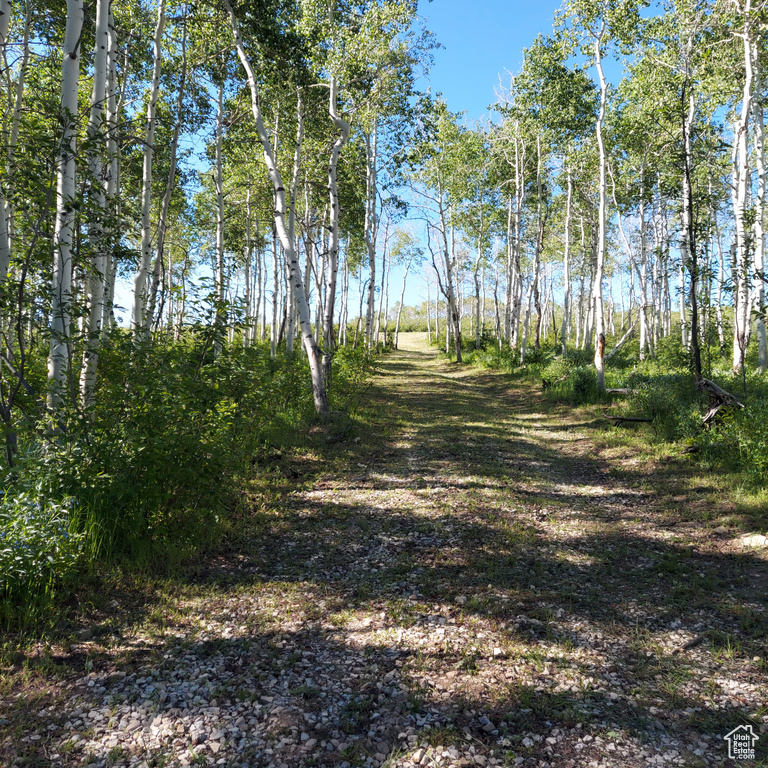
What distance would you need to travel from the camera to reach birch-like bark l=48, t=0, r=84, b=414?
4.25 metres

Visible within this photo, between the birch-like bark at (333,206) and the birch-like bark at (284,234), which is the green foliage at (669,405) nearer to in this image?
the birch-like bark at (284,234)

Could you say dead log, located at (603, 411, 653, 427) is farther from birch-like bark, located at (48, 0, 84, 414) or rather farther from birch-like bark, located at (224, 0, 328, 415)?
birch-like bark, located at (48, 0, 84, 414)

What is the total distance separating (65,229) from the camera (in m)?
4.64

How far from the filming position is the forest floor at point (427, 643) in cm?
252

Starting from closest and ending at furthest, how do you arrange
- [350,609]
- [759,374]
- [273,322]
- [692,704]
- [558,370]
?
[692,704], [350,609], [759,374], [558,370], [273,322]

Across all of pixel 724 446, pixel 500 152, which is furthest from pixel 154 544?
pixel 500 152

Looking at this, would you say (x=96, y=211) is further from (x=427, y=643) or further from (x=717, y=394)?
(x=717, y=394)

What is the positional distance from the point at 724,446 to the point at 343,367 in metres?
11.5

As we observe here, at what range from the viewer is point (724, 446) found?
714 cm

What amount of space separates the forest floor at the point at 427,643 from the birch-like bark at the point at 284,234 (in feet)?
14.2

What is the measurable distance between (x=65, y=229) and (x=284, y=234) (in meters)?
5.65

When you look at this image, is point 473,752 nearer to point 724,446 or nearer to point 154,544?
point 154,544

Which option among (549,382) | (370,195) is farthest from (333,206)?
(549,382)

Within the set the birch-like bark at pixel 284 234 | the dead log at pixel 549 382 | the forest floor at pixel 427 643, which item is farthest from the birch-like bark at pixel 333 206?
the forest floor at pixel 427 643
